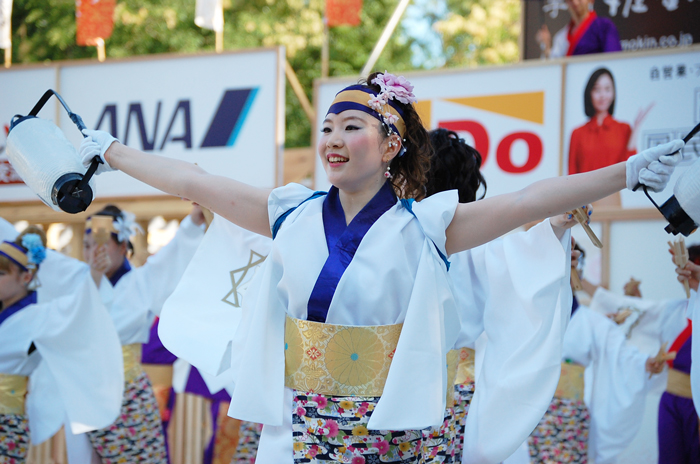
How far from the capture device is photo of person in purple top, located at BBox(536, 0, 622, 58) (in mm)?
6227

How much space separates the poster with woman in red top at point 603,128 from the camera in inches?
187

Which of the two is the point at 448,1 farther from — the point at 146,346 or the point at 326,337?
the point at 326,337

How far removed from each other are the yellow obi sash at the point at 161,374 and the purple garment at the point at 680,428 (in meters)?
2.98

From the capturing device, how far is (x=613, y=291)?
16.6ft

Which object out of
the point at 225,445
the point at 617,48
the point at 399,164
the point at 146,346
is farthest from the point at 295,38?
the point at 399,164

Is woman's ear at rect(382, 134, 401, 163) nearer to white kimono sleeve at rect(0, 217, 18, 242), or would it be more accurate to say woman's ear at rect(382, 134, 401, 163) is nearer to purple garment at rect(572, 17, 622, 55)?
white kimono sleeve at rect(0, 217, 18, 242)

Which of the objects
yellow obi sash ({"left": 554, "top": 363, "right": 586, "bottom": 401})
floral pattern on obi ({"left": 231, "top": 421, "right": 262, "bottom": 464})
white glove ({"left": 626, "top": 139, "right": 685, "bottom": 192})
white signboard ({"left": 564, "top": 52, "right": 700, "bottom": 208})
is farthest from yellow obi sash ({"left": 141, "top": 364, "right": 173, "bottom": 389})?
white glove ({"left": 626, "top": 139, "right": 685, "bottom": 192})

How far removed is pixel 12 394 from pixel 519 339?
8.25 feet

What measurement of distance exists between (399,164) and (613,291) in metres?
3.52

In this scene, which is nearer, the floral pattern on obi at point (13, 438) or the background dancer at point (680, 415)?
the floral pattern on obi at point (13, 438)

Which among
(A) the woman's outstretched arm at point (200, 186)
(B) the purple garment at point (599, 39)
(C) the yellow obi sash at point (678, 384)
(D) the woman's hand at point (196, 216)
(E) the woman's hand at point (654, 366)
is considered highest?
(B) the purple garment at point (599, 39)

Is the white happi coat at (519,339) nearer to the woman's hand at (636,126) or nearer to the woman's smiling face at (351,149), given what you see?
the woman's smiling face at (351,149)

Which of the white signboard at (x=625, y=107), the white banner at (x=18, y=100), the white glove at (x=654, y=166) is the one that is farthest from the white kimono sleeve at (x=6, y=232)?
the white signboard at (x=625, y=107)

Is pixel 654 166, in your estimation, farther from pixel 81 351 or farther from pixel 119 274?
pixel 119 274
